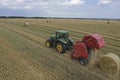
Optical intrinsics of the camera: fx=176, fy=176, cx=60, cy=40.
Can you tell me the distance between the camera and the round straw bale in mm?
7662

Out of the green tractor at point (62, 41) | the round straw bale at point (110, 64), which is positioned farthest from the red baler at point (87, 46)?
the green tractor at point (62, 41)

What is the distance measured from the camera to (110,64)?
783 centimetres

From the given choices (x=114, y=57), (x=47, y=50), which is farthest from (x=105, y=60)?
(x=47, y=50)

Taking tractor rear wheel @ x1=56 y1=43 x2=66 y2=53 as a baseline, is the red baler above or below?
above

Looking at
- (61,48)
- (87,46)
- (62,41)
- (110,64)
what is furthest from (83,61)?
(62,41)

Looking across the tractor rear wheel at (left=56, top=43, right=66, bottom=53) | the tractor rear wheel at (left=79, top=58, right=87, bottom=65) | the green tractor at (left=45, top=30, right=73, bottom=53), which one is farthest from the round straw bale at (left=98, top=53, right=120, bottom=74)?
the green tractor at (left=45, top=30, right=73, bottom=53)

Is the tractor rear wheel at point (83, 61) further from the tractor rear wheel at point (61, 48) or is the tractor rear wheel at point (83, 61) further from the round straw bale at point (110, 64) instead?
the tractor rear wheel at point (61, 48)

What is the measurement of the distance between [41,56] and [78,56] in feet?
7.92

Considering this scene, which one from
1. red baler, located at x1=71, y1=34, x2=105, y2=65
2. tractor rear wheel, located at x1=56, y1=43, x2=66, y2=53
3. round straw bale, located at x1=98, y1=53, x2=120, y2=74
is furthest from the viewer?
tractor rear wheel, located at x1=56, y1=43, x2=66, y2=53

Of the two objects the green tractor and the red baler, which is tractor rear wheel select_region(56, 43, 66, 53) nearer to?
the green tractor

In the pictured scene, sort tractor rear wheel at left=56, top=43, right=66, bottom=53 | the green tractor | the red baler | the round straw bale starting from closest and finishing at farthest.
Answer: the round straw bale, the red baler, tractor rear wheel at left=56, top=43, right=66, bottom=53, the green tractor

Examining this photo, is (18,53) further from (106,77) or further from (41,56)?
(106,77)

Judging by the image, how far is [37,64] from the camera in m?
9.12

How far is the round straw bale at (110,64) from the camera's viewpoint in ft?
25.1
